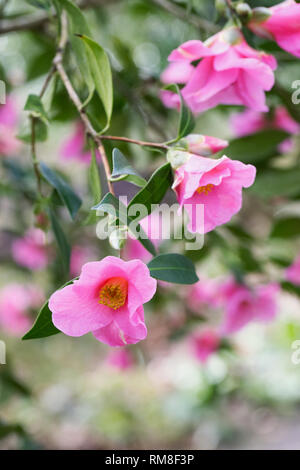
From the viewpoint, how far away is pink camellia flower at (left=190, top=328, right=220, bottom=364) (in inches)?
64.2

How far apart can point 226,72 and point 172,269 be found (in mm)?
257

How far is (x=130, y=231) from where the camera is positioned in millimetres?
476

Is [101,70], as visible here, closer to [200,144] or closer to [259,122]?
[200,144]

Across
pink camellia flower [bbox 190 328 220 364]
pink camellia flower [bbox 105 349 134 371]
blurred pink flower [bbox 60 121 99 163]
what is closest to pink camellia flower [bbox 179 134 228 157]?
blurred pink flower [bbox 60 121 99 163]

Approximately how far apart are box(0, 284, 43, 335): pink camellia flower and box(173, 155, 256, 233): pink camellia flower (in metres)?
1.57

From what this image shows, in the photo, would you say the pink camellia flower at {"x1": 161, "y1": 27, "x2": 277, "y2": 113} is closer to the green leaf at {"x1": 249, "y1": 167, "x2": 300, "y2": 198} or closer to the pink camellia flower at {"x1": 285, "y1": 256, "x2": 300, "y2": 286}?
the green leaf at {"x1": 249, "y1": 167, "x2": 300, "y2": 198}

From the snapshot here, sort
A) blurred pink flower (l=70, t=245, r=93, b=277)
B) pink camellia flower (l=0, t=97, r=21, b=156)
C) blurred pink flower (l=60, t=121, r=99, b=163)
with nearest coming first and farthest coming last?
blurred pink flower (l=60, t=121, r=99, b=163), pink camellia flower (l=0, t=97, r=21, b=156), blurred pink flower (l=70, t=245, r=93, b=277)

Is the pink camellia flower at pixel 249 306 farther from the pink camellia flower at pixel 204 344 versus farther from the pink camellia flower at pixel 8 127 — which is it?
the pink camellia flower at pixel 8 127

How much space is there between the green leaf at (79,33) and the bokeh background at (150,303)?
0.30 ft

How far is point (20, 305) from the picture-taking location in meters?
2.04

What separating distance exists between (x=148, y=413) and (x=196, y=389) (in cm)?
43

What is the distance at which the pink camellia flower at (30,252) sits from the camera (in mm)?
1565

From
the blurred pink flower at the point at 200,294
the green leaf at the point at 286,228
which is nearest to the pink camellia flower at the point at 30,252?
the blurred pink flower at the point at 200,294

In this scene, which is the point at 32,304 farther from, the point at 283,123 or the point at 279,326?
the point at 279,326
